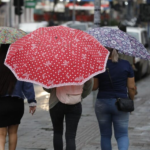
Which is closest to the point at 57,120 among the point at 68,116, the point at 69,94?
the point at 68,116

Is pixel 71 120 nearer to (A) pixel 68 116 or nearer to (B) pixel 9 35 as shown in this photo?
(A) pixel 68 116

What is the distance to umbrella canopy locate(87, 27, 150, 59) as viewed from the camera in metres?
6.28

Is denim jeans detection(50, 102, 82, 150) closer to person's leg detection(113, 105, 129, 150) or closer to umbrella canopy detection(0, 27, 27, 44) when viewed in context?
person's leg detection(113, 105, 129, 150)

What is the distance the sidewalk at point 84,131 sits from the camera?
8.20 metres

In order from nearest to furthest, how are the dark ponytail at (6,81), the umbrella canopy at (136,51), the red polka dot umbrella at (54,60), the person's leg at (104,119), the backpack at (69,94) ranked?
the red polka dot umbrella at (54,60), the backpack at (69,94), the dark ponytail at (6,81), the person's leg at (104,119), the umbrella canopy at (136,51)

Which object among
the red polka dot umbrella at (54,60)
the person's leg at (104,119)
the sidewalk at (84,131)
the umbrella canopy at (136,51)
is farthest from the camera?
the sidewalk at (84,131)

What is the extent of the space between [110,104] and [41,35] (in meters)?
1.16

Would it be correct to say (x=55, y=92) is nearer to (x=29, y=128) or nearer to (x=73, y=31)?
(x=73, y=31)

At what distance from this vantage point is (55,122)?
19.8 feet

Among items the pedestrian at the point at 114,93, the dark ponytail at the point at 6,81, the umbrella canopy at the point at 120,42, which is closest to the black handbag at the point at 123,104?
the pedestrian at the point at 114,93

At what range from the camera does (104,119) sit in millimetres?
6250

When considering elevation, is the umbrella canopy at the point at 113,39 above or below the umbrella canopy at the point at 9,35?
above

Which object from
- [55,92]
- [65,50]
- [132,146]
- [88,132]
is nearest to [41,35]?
[65,50]

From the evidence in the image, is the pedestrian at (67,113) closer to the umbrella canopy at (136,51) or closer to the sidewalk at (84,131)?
the umbrella canopy at (136,51)
